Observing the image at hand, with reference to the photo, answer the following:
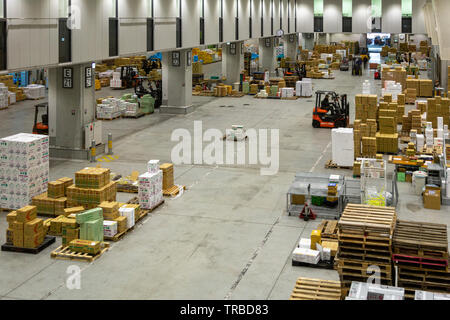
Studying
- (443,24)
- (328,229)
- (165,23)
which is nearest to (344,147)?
(443,24)

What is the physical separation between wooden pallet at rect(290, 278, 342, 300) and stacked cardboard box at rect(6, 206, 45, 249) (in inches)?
238

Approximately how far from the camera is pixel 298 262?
12797 millimetres

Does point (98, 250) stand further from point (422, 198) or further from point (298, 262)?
point (422, 198)

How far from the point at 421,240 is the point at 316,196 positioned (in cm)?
592

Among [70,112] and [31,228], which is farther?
[70,112]

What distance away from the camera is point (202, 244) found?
13891 mm

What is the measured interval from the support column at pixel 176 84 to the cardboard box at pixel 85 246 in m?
18.4

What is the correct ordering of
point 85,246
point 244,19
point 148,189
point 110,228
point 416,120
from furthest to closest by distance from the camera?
point 244,19 < point 416,120 < point 148,189 < point 110,228 < point 85,246

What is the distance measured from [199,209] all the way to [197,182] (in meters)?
2.66

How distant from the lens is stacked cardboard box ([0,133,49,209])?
15.5 metres

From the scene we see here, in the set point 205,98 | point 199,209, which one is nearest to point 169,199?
point 199,209

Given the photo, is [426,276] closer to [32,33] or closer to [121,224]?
[121,224]

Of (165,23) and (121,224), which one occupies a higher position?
(165,23)

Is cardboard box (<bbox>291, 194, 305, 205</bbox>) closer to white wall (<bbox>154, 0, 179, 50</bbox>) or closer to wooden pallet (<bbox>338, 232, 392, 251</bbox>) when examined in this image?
wooden pallet (<bbox>338, 232, 392, 251</bbox>)
